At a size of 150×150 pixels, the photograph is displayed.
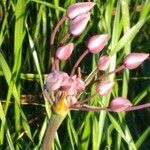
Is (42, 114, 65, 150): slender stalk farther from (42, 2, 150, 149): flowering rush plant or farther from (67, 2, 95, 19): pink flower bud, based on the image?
(67, 2, 95, 19): pink flower bud

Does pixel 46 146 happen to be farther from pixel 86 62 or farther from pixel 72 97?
pixel 86 62

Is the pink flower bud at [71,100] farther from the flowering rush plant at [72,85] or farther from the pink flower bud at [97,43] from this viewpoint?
the pink flower bud at [97,43]

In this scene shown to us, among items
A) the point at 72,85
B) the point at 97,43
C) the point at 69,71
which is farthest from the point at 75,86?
the point at 69,71

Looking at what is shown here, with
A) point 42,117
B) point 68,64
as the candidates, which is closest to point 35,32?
point 68,64

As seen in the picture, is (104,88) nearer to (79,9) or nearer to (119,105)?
(119,105)

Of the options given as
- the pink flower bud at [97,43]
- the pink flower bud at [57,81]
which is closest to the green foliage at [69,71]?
the pink flower bud at [97,43]
